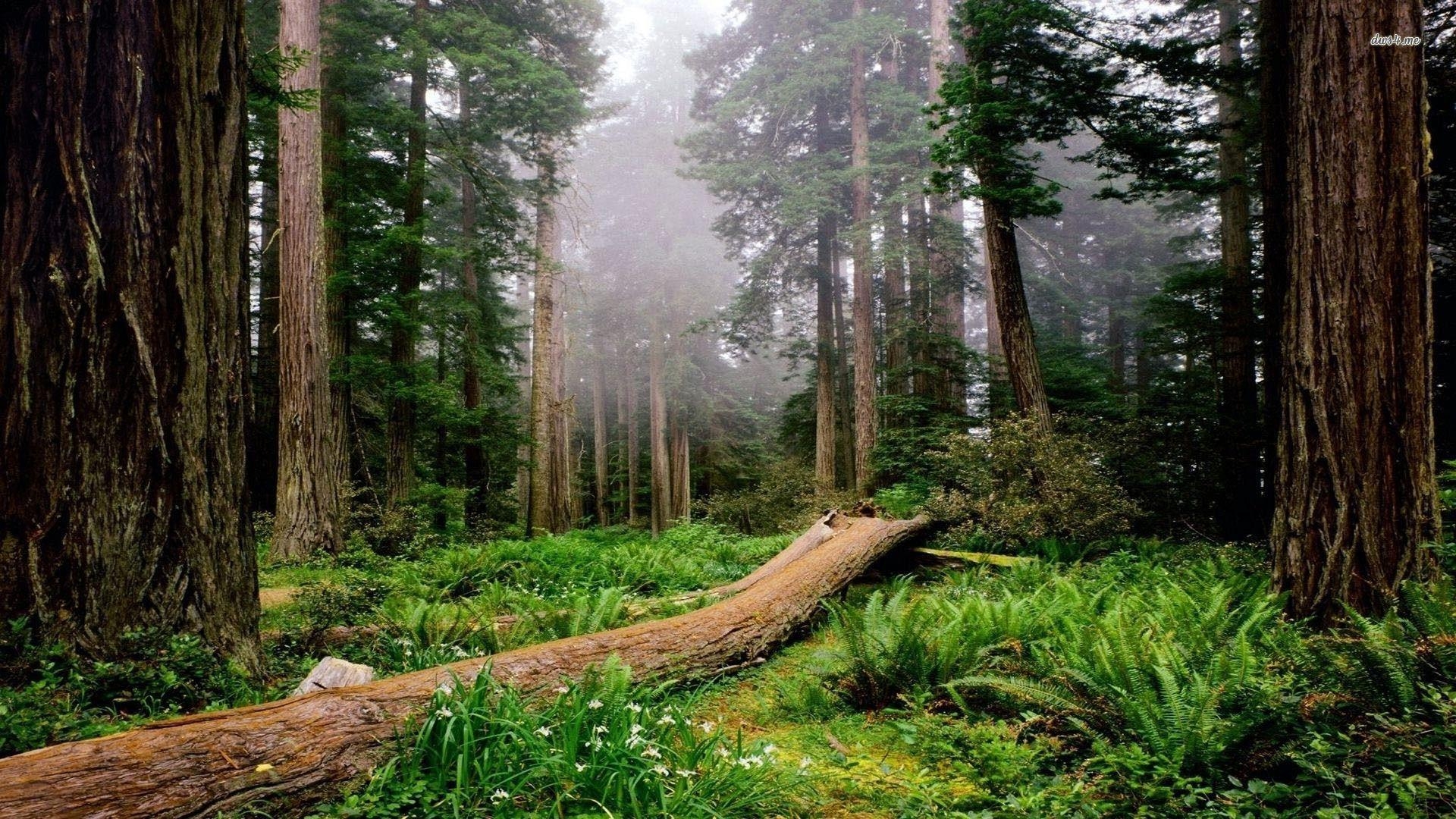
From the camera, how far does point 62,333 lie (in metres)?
2.83

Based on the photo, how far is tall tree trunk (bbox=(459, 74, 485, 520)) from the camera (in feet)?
41.4

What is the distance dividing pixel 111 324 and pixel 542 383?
11488mm

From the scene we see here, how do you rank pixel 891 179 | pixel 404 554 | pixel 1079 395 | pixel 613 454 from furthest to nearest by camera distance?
1. pixel 613 454
2. pixel 891 179
3. pixel 1079 395
4. pixel 404 554

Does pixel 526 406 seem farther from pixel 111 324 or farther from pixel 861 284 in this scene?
pixel 111 324

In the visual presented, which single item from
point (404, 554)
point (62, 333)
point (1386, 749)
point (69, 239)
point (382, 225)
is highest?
point (382, 225)

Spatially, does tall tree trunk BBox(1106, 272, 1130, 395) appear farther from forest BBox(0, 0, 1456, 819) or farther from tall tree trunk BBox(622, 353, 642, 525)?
tall tree trunk BBox(622, 353, 642, 525)

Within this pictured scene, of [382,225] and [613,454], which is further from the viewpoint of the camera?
[613,454]

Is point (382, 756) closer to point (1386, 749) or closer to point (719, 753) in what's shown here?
point (719, 753)

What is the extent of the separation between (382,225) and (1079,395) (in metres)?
14.6

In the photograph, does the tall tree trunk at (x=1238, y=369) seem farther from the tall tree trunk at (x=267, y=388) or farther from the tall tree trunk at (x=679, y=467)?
the tall tree trunk at (x=679, y=467)

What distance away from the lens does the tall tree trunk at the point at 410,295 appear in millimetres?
10969

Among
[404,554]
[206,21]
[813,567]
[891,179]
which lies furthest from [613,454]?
[206,21]

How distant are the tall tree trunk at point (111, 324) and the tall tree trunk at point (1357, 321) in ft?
21.4

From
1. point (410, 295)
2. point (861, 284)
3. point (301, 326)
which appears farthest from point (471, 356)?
point (861, 284)
